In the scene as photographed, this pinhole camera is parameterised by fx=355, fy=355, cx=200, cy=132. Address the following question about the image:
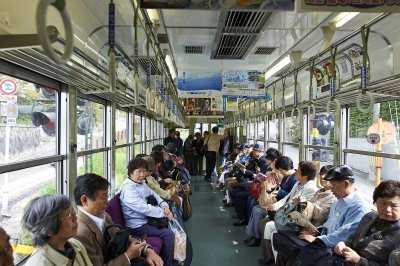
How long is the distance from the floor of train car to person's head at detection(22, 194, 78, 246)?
2.69 m

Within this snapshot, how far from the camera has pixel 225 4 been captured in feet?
7.54

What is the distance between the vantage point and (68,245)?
182 centimetres

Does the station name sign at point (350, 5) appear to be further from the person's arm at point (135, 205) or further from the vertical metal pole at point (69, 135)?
the person's arm at point (135, 205)

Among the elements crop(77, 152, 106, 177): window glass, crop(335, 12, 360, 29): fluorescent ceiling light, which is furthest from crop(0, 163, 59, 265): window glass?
crop(335, 12, 360, 29): fluorescent ceiling light

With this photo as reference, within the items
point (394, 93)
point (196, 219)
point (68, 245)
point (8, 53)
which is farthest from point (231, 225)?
point (8, 53)

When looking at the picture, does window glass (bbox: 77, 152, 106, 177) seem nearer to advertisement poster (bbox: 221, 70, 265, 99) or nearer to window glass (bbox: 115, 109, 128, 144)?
window glass (bbox: 115, 109, 128, 144)

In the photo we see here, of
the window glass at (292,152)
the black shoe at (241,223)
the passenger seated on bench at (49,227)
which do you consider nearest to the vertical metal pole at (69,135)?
the passenger seated on bench at (49,227)

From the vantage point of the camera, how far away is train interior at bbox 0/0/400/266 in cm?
225

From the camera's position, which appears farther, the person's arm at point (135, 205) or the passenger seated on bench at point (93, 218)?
the person's arm at point (135, 205)

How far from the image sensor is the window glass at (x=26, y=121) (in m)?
2.21

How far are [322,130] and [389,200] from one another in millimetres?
2882

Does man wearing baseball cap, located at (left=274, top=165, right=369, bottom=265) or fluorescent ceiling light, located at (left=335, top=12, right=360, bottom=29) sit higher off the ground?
fluorescent ceiling light, located at (left=335, top=12, right=360, bottom=29)

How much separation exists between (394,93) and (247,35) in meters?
1.91

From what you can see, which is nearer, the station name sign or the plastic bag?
the station name sign
